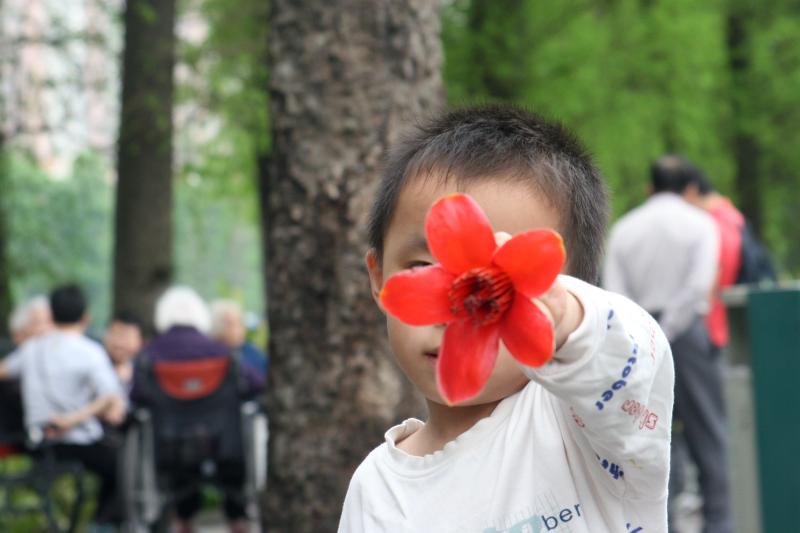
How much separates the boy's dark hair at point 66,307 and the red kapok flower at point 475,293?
7.21 m

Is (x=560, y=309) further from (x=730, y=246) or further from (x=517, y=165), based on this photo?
(x=730, y=246)

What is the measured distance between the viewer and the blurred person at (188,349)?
25.6 ft

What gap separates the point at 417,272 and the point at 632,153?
1651 cm

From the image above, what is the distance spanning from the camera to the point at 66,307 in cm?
807

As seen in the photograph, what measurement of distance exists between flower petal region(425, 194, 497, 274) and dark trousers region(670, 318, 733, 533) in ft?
19.1

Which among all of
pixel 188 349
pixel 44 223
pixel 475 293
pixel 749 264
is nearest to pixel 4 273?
pixel 44 223

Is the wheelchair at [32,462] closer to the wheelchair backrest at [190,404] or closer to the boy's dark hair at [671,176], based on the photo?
the wheelchair backrest at [190,404]

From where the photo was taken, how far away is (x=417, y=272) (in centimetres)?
117

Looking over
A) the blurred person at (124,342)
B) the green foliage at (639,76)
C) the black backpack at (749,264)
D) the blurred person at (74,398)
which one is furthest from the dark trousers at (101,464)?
the black backpack at (749,264)

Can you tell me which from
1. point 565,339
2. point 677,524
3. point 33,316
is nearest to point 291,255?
point 565,339

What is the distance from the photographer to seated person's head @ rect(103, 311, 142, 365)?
9469 millimetres

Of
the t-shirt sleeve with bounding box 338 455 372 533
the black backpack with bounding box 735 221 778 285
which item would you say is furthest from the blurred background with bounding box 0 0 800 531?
the black backpack with bounding box 735 221 778 285

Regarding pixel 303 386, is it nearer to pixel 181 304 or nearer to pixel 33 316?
pixel 181 304

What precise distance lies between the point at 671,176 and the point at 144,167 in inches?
234
